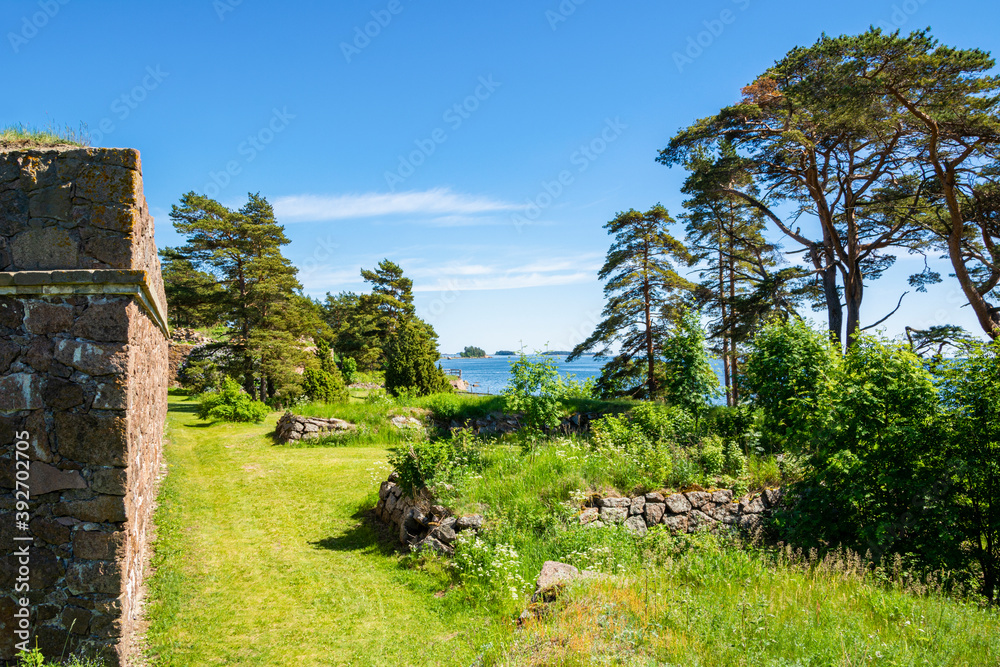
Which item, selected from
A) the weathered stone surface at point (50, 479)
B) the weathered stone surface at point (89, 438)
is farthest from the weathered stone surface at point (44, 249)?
the weathered stone surface at point (50, 479)

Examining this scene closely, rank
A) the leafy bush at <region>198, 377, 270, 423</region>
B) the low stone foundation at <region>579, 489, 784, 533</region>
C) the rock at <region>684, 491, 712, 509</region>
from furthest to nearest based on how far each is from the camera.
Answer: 1. the leafy bush at <region>198, 377, 270, 423</region>
2. the rock at <region>684, 491, 712, 509</region>
3. the low stone foundation at <region>579, 489, 784, 533</region>

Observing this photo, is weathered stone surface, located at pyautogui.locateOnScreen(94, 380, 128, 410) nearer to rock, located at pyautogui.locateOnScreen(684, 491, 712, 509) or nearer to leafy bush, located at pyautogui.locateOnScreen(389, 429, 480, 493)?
leafy bush, located at pyautogui.locateOnScreen(389, 429, 480, 493)

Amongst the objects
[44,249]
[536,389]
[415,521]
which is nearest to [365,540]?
[415,521]

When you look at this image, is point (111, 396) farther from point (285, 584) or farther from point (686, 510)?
point (686, 510)

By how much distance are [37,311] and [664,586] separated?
6.24 meters

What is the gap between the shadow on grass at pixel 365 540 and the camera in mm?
7078

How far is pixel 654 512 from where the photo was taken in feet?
24.0

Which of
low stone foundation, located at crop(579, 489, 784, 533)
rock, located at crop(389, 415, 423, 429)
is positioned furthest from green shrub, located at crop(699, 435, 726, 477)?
rock, located at crop(389, 415, 423, 429)

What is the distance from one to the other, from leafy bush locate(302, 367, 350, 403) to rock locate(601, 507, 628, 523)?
12.4 meters

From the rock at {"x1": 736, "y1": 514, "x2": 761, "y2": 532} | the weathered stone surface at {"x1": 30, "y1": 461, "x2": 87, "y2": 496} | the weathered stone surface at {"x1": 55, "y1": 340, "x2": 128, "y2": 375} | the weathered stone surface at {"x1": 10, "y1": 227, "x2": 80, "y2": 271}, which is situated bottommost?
the rock at {"x1": 736, "y1": 514, "x2": 761, "y2": 532}

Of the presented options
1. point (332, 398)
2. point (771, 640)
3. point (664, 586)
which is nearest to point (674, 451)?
point (664, 586)

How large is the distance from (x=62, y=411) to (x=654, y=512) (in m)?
6.98

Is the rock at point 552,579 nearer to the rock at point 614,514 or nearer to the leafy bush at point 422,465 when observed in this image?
the rock at point 614,514

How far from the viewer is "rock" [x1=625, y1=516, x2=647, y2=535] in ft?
23.0
